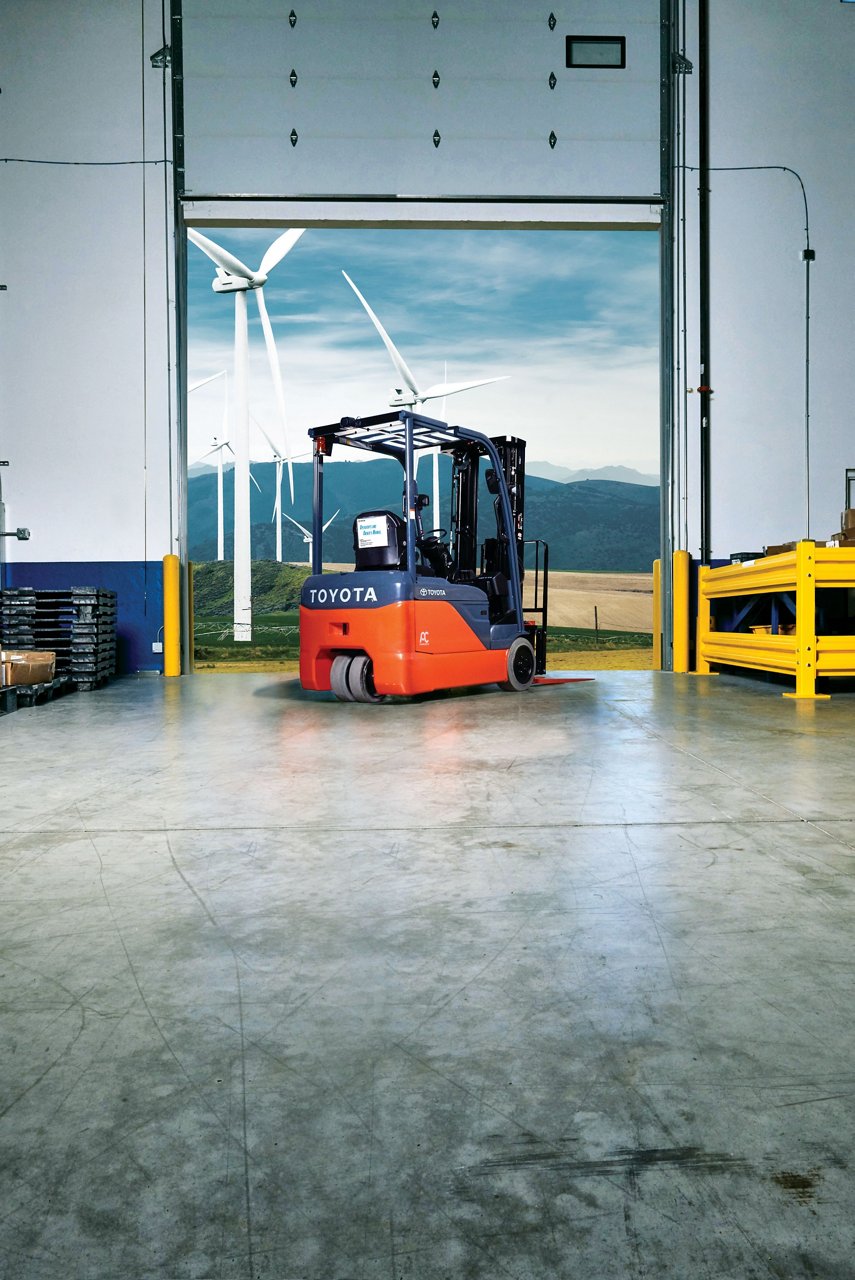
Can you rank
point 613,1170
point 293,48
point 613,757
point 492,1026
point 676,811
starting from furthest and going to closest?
point 293,48, point 613,757, point 676,811, point 492,1026, point 613,1170

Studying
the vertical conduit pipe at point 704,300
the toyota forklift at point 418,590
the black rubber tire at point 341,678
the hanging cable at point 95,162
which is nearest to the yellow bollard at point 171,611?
the toyota forklift at point 418,590

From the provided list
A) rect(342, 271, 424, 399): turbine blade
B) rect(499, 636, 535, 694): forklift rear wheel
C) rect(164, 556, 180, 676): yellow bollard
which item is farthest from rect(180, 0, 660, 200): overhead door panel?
rect(342, 271, 424, 399): turbine blade

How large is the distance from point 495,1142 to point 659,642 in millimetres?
12112

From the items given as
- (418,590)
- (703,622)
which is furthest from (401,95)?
(703,622)

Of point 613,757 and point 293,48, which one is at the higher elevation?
point 293,48

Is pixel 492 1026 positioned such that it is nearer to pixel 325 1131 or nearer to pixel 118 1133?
pixel 325 1131

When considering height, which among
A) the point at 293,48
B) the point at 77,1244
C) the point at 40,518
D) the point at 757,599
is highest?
the point at 293,48

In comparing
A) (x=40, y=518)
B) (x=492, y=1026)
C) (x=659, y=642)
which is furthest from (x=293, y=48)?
(x=492, y=1026)

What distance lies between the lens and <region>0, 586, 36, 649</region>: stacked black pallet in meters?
10.5

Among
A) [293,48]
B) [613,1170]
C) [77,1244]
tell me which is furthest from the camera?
[293,48]

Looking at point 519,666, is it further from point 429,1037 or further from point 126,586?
point 429,1037

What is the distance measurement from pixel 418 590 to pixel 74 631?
164 inches

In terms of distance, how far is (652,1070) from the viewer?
1.77m

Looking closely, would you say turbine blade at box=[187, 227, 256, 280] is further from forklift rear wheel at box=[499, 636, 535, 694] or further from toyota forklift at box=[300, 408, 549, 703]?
forklift rear wheel at box=[499, 636, 535, 694]
